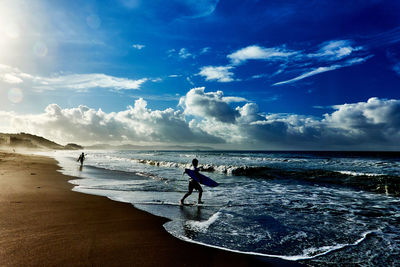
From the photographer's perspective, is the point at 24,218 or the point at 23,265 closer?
the point at 23,265

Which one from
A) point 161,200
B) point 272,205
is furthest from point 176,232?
point 272,205

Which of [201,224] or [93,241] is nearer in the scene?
[93,241]

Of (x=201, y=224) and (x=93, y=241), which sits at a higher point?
(x=93, y=241)

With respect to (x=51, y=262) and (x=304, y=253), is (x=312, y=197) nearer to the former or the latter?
(x=304, y=253)

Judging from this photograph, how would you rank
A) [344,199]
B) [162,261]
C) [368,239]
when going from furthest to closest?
1. [344,199]
2. [368,239]
3. [162,261]

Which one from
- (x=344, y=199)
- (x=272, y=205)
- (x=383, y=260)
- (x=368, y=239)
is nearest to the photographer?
(x=383, y=260)

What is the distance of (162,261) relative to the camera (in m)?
4.21

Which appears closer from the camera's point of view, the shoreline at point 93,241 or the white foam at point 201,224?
the shoreline at point 93,241

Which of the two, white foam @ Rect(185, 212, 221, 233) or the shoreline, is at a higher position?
the shoreline

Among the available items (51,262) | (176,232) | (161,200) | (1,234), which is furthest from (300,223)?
(1,234)

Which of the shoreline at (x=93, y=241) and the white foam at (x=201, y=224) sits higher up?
the shoreline at (x=93, y=241)

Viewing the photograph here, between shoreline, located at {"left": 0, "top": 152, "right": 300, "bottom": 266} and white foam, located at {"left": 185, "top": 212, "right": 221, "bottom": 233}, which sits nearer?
shoreline, located at {"left": 0, "top": 152, "right": 300, "bottom": 266}

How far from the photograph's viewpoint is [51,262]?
3.90 meters

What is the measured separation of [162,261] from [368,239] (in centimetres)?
513
